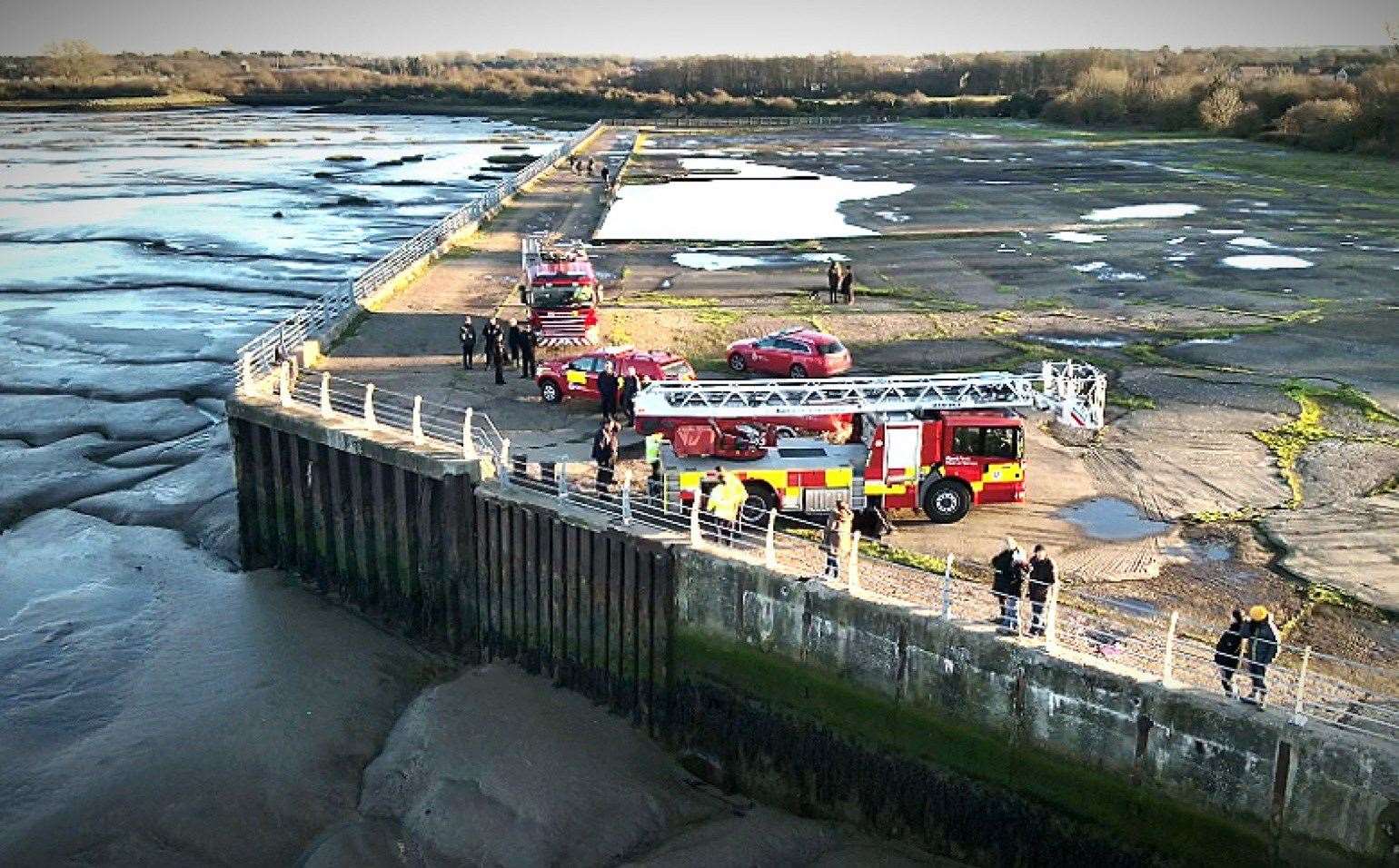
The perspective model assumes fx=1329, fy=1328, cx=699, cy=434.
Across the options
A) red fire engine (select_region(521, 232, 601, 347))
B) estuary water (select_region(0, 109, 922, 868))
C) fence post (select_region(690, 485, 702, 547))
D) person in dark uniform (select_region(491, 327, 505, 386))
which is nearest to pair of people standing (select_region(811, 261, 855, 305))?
red fire engine (select_region(521, 232, 601, 347))

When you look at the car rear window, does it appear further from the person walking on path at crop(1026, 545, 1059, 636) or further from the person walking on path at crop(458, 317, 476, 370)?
the person walking on path at crop(1026, 545, 1059, 636)

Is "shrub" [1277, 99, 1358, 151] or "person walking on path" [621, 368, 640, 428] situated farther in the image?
"shrub" [1277, 99, 1358, 151]

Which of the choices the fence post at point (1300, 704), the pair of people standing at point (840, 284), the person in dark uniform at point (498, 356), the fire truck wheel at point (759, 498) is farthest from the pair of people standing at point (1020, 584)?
the pair of people standing at point (840, 284)

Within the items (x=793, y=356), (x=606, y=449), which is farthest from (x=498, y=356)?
(x=606, y=449)

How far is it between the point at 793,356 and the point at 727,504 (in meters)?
12.5

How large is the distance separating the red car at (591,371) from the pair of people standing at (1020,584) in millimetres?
13033

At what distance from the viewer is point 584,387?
2866 cm

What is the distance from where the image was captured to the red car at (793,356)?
31.5 meters

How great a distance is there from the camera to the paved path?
27.3 meters

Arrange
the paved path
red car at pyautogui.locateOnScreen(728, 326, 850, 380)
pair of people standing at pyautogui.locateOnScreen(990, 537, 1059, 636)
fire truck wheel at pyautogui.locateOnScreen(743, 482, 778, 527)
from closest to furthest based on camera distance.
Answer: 1. pair of people standing at pyautogui.locateOnScreen(990, 537, 1059, 636)
2. fire truck wheel at pyautogui.locateOnScreen(743, 482, 778, 527)
3. the paved path
4. red car at pyautogui.locateOnScreen(728, 326, 850, 380)

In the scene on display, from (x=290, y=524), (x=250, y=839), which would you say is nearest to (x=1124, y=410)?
(x=290, y=524)

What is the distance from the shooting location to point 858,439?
23453 mm

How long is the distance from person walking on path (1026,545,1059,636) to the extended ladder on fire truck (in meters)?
6.46

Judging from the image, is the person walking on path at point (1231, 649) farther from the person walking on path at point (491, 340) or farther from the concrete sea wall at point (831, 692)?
the person walking on path at point (491, 340)
